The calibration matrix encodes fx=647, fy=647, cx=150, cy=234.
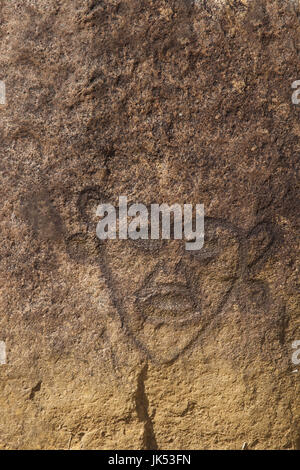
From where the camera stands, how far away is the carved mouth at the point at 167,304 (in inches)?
64.9

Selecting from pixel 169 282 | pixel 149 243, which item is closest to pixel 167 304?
pixel 169 282

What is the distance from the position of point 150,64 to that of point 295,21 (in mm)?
373

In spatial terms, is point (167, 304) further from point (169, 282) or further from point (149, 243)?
point (149, 243)

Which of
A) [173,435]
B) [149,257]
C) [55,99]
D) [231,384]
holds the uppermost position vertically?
[55,99]

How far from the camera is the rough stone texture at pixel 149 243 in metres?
1.60

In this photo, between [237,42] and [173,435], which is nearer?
[237,42]

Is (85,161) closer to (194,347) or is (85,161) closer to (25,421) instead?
(194,347)

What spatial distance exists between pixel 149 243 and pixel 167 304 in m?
0.16

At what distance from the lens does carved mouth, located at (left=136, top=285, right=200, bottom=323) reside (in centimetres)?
165

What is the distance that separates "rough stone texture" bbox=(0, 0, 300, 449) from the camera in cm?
160

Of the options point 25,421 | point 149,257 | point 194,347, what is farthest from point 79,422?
point 149,257

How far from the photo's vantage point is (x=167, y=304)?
5.42 feet

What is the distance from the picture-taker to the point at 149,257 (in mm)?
1646

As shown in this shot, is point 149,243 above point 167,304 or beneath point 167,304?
above
